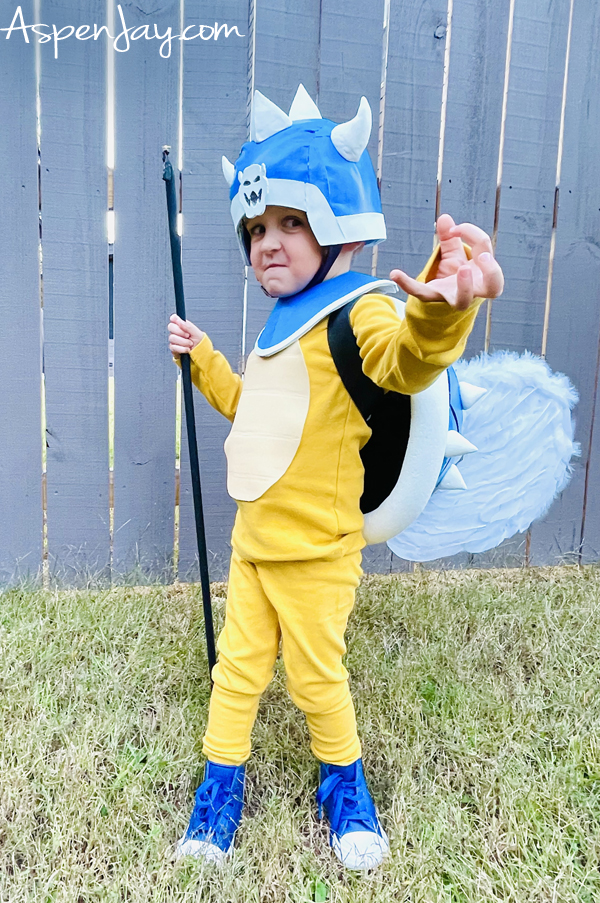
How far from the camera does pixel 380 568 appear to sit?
233cm

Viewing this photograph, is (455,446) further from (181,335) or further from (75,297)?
(75,297)

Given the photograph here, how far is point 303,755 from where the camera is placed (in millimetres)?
1458

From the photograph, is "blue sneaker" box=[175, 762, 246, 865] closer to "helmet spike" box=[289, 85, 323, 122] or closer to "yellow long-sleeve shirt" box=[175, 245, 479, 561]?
"yellow long-sleeve shirt" box=[175, 245, 479, 561]

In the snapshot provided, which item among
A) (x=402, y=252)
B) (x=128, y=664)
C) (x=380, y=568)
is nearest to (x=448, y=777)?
(x=128, y=664)

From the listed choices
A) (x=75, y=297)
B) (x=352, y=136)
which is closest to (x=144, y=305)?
(x=75, y=297)

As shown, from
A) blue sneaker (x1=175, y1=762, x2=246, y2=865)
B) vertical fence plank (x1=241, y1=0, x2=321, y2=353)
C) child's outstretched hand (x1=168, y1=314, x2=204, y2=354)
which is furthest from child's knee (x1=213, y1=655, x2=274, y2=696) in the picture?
vertical fence plank (x1=241, y1=0, x2=321, y2=353)

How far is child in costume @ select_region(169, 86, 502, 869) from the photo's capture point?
3.71 ft

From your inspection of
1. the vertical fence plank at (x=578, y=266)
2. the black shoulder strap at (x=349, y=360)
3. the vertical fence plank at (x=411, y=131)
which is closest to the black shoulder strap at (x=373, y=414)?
the black shoulder strap at (x=349, y=360)

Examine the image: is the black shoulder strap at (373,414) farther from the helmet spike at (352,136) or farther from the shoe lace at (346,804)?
the shoe lace at (346,804)

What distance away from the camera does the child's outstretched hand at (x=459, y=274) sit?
74cm

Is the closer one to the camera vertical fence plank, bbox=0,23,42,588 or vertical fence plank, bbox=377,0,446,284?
vertical fence plank, bbox=0,23,42,588

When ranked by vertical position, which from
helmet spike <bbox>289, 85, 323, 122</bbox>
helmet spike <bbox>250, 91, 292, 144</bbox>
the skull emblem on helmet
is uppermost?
helmet spike <bbox>289, 85, 323, 122</bbox>

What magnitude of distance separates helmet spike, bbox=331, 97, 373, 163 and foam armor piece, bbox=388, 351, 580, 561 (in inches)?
30.0

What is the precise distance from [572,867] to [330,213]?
3.98 feet
